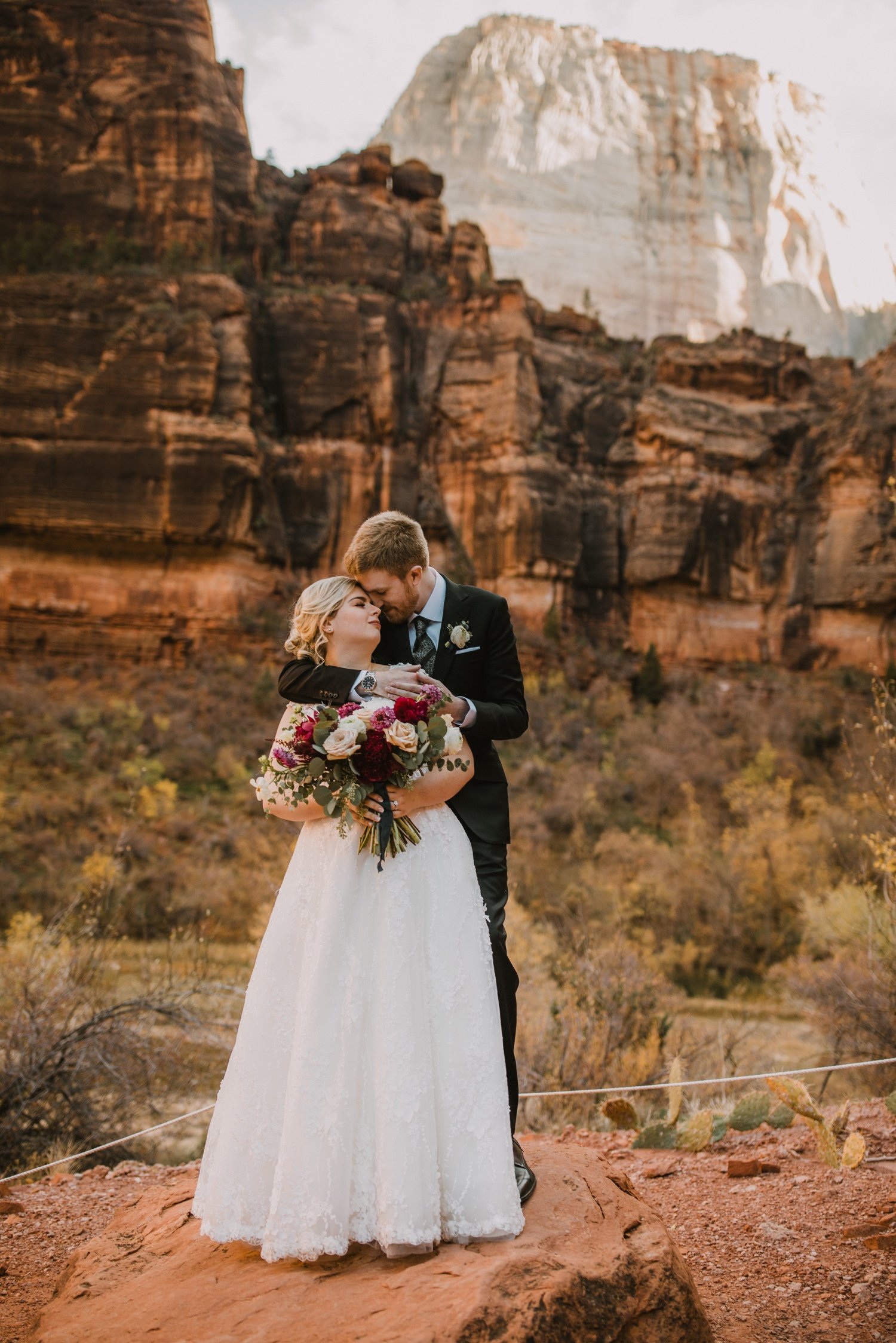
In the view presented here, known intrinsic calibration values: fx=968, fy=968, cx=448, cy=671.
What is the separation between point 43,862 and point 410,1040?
724 inches

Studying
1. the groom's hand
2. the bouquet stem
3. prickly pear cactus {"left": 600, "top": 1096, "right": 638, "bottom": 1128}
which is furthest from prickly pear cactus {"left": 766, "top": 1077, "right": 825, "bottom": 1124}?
the groom's hand

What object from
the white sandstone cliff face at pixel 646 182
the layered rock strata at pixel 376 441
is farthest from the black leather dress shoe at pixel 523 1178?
the white sandstone cliff face at pixel 646 182

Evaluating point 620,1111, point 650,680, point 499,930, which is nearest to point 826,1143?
point 620,1111

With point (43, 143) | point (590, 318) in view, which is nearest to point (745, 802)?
point (590, 318)

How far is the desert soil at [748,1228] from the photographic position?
3.21 metres

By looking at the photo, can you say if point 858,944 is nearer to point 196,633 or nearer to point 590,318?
point 196,633

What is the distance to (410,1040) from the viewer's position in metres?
2.88

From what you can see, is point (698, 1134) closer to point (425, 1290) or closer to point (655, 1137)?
point (655, 1137)

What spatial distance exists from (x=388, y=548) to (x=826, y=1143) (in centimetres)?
361

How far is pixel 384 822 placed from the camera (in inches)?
118

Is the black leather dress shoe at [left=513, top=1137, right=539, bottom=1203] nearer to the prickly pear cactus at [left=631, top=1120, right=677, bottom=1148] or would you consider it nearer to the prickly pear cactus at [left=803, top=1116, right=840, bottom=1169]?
the prickly pear cactus at [left=803, top=1116, right=840, bottom=1169]

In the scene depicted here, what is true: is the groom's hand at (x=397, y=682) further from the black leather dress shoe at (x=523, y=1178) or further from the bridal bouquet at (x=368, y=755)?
the black leather dress shoe at (x=523, y=1178)

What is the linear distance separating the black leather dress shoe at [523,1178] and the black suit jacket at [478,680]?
1096mm

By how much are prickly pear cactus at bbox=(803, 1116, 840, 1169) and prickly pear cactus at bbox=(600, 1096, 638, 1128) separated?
133 centimetres
